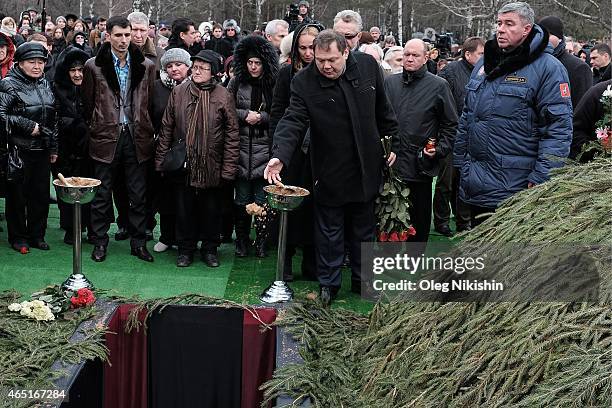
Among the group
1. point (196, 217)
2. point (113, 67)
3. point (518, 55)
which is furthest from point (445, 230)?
point (113, 67)

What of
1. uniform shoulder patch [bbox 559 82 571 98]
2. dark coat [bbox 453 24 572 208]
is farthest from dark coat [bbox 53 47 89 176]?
uniform shoulder patch [bbox 559 82 571 98]

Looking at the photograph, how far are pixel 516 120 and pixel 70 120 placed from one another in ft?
12.3

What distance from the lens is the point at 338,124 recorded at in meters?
5.56

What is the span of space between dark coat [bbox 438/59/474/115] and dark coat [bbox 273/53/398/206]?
2.77 m

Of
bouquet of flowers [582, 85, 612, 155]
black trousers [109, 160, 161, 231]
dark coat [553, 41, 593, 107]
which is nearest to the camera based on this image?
bouquet of flowers [582, 85, 612, 155]

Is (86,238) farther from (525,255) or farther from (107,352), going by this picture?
(525,255)

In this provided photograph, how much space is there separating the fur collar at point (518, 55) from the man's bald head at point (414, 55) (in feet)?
3.76

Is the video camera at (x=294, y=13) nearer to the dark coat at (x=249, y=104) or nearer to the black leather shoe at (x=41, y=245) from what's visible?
the dark coat at (x=249, y=104)

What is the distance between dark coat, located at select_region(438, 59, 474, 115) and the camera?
327 inches

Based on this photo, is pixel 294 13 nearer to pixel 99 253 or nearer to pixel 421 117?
pixel 421 117

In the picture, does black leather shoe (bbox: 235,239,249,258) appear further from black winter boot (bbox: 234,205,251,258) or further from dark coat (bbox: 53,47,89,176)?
dark coat (bbox: 53,47,89,176)

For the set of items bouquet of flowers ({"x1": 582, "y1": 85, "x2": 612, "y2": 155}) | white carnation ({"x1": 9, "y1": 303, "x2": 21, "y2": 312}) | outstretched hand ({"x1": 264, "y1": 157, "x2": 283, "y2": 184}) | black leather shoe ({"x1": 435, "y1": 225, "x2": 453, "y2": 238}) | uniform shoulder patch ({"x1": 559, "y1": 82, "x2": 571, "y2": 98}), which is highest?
uniform shoulder patch ({"x1": 559, "y1": 82, "x2": 571, "y2": 98})

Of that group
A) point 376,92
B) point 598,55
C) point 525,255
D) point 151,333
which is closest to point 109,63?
point 376,92

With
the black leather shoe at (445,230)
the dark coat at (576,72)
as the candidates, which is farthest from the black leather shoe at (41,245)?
the dark coat at (576,72)
